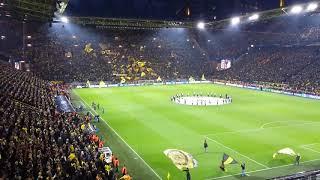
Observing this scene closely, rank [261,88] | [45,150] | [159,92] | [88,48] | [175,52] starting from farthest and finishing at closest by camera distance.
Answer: [175,52], [88,48], [261,88], [159,92], [45,150]

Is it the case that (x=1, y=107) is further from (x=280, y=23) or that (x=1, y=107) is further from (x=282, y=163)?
(x=280, y=23)

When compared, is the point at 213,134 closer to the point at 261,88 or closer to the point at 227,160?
the point at 227,160

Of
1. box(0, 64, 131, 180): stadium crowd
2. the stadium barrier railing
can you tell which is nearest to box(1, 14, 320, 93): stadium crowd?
the stadium barrier railing

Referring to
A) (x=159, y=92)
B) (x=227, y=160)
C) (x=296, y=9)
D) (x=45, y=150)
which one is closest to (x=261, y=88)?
(x=296, y=9)

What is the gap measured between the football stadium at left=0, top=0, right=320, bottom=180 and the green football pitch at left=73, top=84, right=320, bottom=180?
4.6 inches

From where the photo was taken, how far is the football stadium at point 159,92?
21.3m

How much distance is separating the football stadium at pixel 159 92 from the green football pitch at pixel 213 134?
0.39 feet

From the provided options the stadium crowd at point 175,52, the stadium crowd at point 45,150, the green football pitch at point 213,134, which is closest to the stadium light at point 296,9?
the stadium crowd at point 175,52

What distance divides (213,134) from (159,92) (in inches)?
1281

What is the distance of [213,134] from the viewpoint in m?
30.4

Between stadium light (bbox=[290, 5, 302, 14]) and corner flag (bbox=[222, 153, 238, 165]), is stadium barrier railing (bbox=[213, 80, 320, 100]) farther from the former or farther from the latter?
corner flag (bbox=[222, 153, 238, 165])

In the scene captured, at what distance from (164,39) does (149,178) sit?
8601 centimetres

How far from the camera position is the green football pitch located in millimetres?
22266

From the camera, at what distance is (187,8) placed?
86312 millimetres
